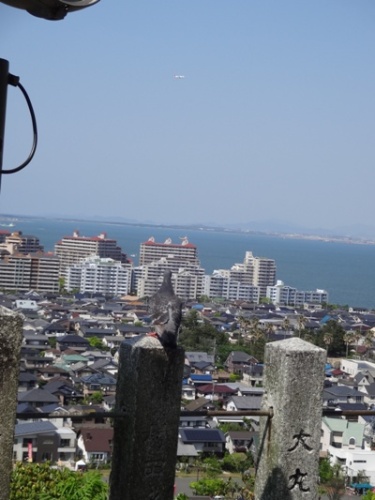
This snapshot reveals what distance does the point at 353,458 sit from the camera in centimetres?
1566

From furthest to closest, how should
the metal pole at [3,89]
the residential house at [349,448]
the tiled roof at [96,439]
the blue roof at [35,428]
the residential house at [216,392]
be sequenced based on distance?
the residential house at [216,392], the tiled roof at [96,439], the blue roof at [35,428], the residential house at [349,448], the metal pole at [3,89]

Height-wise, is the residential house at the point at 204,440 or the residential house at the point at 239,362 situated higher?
the residential house at the point at 204,440

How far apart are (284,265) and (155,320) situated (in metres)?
119

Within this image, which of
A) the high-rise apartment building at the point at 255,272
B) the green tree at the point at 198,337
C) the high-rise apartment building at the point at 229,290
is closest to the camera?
the green tree at the point at 198,337

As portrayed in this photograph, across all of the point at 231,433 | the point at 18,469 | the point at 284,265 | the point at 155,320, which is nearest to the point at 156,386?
the point at 155,320

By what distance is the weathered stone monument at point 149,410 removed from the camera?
2.20m

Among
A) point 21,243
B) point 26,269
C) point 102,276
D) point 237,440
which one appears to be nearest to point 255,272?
point 102,276

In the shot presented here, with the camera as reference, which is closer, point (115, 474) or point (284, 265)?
point (115, 474)

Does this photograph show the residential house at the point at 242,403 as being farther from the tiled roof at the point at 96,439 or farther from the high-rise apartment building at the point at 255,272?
the high-rise apartment building at the point at 255,272

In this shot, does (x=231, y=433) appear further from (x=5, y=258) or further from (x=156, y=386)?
(x=5, y=258)

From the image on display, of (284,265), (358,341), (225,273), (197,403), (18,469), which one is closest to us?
(18,469)

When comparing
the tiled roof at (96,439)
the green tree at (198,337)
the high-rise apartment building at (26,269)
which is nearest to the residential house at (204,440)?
the tiled roof at (96,439)

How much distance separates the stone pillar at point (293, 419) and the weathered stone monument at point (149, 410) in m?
0.35

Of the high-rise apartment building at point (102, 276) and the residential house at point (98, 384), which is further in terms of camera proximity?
the high-rise apartment building at point (102, 276)
